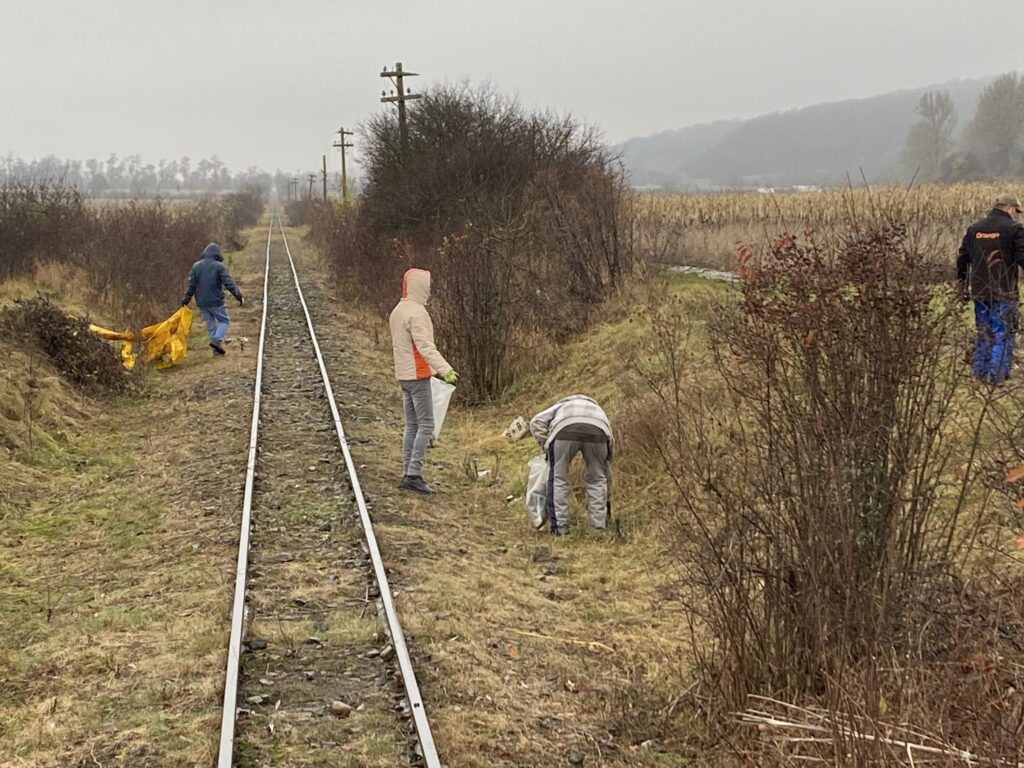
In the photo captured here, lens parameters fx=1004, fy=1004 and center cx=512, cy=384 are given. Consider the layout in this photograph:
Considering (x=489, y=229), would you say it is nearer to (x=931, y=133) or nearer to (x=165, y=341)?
(x=165, y=341)

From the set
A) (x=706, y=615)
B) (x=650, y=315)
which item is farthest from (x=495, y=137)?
(x=706, y=615)

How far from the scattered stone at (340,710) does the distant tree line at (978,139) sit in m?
71.3

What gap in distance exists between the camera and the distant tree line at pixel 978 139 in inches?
2973

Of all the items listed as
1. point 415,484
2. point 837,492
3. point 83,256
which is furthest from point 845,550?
point 83,256

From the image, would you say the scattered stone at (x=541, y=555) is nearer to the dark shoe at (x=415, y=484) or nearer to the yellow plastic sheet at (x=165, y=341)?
the dark shoe at (x=415, y=484)

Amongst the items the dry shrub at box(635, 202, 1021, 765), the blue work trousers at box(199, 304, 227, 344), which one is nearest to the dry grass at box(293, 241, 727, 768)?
the dry shrub at box(635, 202, 1021, 765)

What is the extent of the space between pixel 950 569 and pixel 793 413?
1120 mm

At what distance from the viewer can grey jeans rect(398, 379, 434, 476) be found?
31.5 feet

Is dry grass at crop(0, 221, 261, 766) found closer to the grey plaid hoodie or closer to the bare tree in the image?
the grey plaid hoodie

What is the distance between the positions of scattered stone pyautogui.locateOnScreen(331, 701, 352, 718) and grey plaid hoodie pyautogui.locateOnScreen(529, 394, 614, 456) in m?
3.51

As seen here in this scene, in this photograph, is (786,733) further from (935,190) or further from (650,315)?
(935,190)

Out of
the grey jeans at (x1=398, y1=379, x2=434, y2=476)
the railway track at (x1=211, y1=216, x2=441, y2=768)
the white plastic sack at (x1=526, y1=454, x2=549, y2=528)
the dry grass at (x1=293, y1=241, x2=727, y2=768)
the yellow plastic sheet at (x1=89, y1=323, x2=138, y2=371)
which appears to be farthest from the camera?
the yellow plastic sheet at (x1=89, y1=323, x2=138, y2=371)

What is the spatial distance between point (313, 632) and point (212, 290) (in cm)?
1197

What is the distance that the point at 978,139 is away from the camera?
3654 inches
